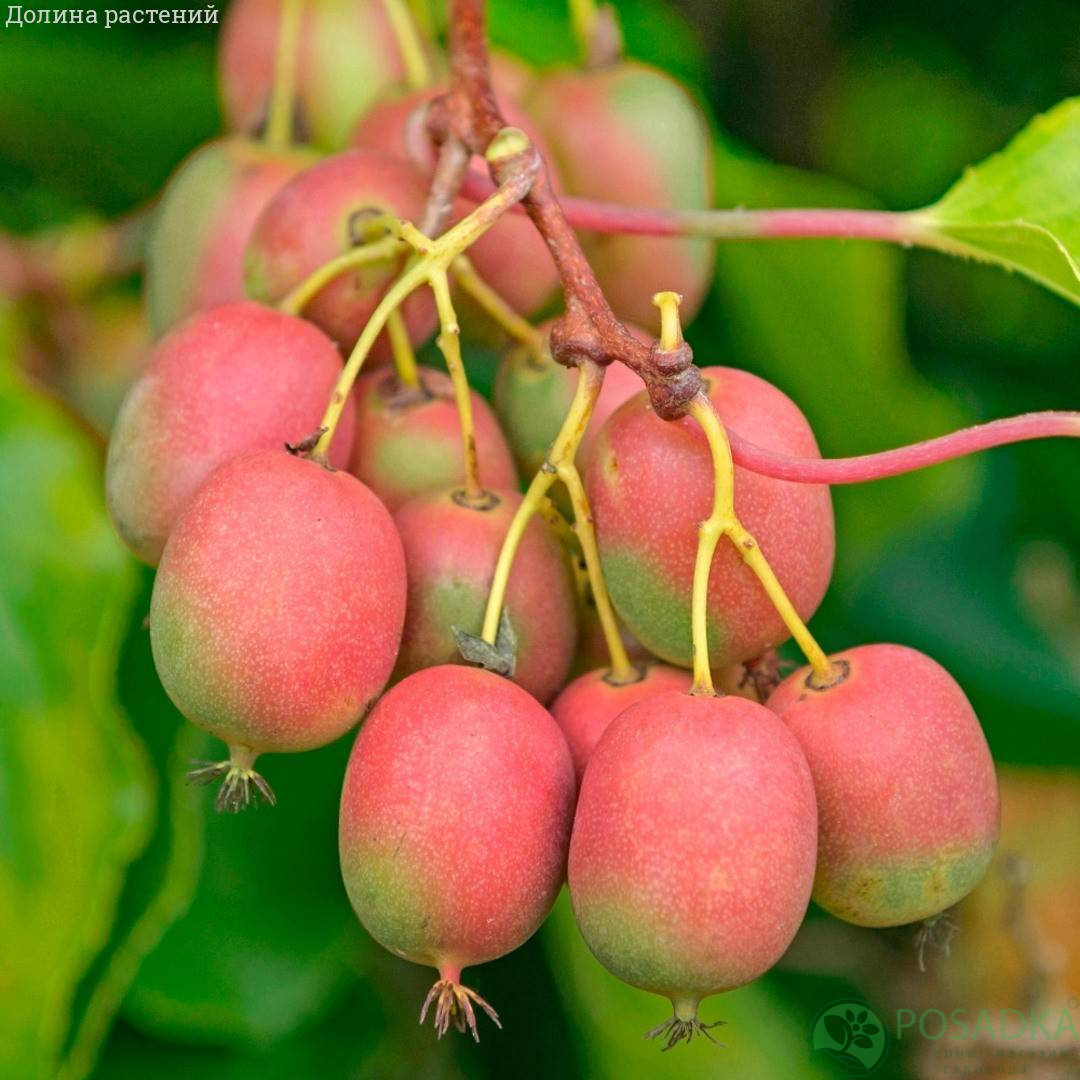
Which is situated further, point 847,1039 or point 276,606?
point 847,1039

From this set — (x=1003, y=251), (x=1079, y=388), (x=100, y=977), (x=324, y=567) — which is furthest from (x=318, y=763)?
(x=1079, y=388)

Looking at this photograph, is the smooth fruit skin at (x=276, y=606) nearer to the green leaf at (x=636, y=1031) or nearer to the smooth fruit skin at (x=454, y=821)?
the smooth fruit skin at (x=454, y=821)

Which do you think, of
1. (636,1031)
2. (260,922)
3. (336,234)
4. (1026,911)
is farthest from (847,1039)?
(336,234)

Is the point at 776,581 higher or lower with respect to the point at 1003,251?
lower

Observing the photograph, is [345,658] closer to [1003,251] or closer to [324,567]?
[324,567]

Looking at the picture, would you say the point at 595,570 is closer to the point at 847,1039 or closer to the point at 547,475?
the point at 547,475

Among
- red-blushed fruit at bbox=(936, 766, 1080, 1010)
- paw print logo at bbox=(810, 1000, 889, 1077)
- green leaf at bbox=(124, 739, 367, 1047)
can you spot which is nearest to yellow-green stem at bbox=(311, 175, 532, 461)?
green leaf at bbox=(124, 739, 367, 1047)

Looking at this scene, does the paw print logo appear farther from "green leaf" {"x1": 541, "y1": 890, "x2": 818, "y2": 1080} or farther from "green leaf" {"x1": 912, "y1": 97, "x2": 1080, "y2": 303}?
"green leaf" {"x1": 912, "y1": 97, "x2": 1080, "y2": 303}
